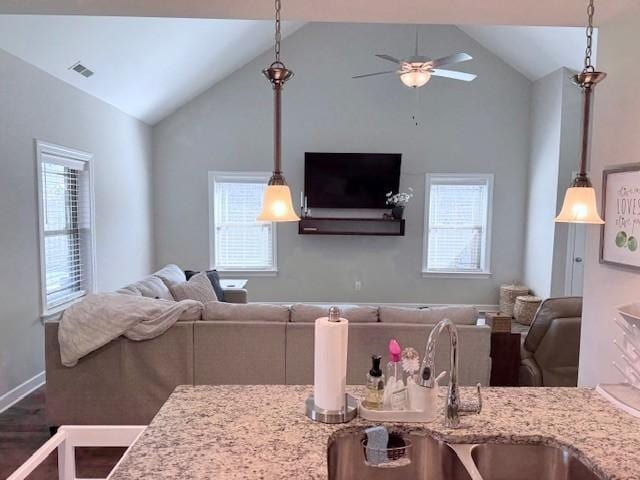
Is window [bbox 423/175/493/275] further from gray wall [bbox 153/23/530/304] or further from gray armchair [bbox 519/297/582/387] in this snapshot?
gray armchair [bbox 519/297/582/387]

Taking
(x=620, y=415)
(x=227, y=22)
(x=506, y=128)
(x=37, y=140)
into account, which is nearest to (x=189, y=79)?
(x=227, y=22)

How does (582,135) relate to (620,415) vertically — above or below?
above

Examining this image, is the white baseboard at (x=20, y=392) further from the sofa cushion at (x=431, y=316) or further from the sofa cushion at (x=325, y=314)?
the sofa cushion at (x=431, y=316)

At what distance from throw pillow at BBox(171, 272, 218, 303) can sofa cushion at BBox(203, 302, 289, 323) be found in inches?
56.3

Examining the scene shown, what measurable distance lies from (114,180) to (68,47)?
1.88 meters

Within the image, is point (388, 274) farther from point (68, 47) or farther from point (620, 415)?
point (620, 415)

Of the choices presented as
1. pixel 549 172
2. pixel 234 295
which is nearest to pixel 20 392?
pixel 234 295

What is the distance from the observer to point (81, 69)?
4.34 metres

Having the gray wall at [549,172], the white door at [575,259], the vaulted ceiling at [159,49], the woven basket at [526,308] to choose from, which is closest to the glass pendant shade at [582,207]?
the vaulted ceiling at [159,49]

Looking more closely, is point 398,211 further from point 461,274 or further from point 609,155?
point 609,155

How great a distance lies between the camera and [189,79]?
19.5 ft

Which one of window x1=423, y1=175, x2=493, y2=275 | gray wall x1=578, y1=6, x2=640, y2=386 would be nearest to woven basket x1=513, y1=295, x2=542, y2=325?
window x1=423, y1=175, x2=493, y2=275

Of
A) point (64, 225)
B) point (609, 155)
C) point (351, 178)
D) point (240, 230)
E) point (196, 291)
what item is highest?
point (351, 178)

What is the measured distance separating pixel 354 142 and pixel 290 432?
5.71m
